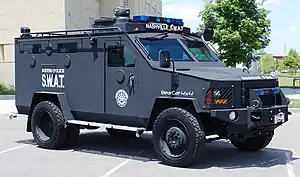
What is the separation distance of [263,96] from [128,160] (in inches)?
105

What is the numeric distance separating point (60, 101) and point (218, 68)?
10.5 feet

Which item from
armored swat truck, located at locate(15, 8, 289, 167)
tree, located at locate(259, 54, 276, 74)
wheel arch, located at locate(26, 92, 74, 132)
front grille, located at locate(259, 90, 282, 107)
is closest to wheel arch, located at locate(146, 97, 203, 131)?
armored swat truck, located at locate(15, 8, 289, 167)

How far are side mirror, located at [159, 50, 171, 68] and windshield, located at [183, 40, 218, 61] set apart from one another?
1.06 m

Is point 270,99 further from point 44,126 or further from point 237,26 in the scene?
point 237,26

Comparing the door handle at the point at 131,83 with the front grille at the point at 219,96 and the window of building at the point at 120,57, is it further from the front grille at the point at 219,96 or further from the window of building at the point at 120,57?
the front grille at the point at 219,96

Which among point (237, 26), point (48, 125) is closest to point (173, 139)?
point (48, 125)

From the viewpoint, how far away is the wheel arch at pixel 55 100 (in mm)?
10539

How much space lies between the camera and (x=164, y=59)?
8.95 meters

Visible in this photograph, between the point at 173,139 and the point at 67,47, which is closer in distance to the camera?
the point at 173,139

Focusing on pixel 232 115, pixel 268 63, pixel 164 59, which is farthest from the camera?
pixel 268 63

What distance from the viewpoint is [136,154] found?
1030 cm

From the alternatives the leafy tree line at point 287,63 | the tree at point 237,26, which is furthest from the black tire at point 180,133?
the leafy tree line at point 287,63

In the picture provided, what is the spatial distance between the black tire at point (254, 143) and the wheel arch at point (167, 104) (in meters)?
1.74

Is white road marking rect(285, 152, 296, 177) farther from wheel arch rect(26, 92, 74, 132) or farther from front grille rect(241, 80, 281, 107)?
wheel arch rect(26, 92, 74, 132)
